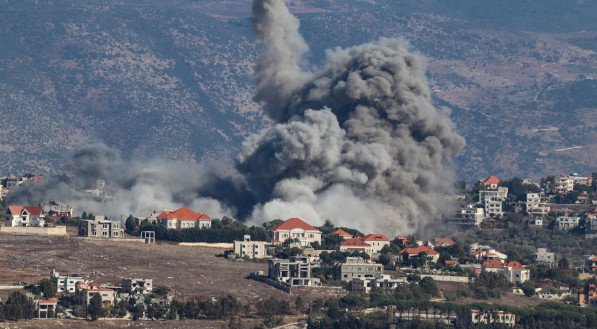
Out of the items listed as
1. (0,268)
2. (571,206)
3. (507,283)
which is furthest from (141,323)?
(571,206)

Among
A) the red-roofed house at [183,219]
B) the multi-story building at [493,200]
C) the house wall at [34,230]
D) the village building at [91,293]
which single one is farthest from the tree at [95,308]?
the multi-story building at [493,200]

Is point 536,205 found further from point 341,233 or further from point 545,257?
point 341,233

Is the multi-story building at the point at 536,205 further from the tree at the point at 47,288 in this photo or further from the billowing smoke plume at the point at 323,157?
the tree at the point at 47,288

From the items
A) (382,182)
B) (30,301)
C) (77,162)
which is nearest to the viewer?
(30,301)

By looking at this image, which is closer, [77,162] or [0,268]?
[0,268]

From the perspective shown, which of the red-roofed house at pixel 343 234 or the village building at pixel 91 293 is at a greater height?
the red-roofed house at pixel 343 234

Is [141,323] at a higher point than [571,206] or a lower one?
lower

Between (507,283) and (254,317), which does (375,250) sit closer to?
(507,283)

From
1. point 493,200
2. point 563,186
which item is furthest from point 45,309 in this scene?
point 563,186
